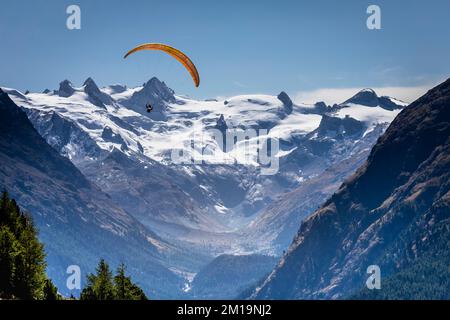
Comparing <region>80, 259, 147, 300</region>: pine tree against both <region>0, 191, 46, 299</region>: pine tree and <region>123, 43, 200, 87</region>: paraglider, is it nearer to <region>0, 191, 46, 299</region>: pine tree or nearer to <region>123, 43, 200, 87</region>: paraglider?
<region>0, 191, 46, 299</region>: pine tree

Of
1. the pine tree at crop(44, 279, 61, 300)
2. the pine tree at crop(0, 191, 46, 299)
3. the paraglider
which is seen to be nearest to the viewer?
the pine tree at crop(0, 191, 46, 299)

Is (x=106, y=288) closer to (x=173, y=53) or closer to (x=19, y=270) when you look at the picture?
(x=19, y=270)

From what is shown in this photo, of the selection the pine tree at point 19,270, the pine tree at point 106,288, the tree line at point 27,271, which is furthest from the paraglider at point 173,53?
the pine tree at point 19,270

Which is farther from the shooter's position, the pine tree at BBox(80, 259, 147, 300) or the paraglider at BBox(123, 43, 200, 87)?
the paraglider at BBox(123, 43, 200, 87)

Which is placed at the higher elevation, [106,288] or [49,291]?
[106,288]

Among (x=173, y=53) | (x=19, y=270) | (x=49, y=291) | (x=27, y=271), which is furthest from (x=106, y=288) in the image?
(x=173, y=53)

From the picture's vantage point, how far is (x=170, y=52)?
438ft

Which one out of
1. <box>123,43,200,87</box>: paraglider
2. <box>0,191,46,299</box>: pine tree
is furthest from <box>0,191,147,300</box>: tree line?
<box>123,43,200,87</box>: paraglider

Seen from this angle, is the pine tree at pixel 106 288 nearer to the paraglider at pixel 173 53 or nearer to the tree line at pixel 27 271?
the tree line at pixel 27 271

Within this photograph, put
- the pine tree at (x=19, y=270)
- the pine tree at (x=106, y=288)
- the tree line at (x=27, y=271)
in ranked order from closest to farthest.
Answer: the pine tree at (x=19, y=270), the tree line at (x=27, y=271), the pine tree at (x=106, y=288)

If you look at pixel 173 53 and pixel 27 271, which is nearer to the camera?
pixel 27 271
